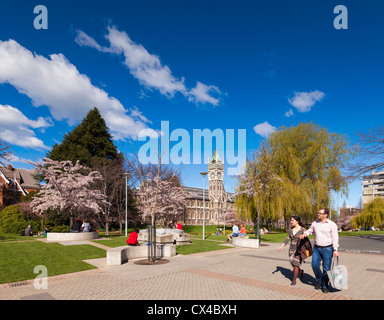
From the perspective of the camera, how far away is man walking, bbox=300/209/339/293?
6.51 metres

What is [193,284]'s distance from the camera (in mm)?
7539

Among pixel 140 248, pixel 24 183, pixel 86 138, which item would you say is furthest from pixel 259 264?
pixel 24 183

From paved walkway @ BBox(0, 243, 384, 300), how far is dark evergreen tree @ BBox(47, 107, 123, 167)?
30.1 metres

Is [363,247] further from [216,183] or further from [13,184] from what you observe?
[216,183]

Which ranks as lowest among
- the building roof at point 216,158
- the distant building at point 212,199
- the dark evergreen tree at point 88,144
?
the distant building at point 212,199

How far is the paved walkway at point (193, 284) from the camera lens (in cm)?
643

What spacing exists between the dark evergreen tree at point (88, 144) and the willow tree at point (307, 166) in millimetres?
25080

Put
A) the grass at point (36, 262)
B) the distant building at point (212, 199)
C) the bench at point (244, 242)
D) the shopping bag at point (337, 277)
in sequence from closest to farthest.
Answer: the shopping bag at point (337, 277) → the grass at point (36, 262) → the bench at point (244, 242) → the distant building at point (212, 199)

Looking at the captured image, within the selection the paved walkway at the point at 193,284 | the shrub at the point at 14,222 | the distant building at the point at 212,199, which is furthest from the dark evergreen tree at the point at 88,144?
the distant building at the point at 212,199

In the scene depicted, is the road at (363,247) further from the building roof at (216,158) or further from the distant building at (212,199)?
the building roof at (216,158)

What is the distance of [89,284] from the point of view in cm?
759

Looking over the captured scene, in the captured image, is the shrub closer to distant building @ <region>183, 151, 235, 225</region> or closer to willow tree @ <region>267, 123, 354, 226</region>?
willow tree @ <region>267, 123, 354, 226</region>

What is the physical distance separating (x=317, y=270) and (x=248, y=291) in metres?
1.89
